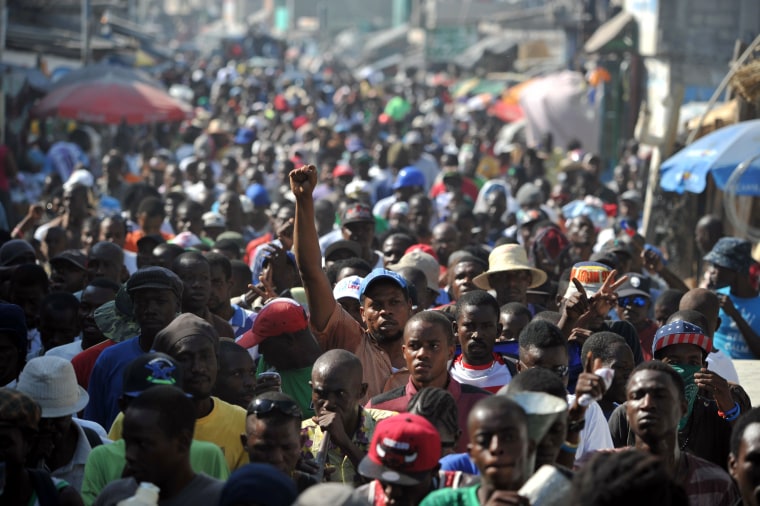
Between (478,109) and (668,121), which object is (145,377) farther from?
(478,109)

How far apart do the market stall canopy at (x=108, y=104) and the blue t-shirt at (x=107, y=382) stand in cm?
1209

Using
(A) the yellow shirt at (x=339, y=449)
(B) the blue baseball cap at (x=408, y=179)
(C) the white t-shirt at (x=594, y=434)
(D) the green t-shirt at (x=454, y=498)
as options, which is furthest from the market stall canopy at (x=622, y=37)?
(D) the green t-shirt at (x=454, y=498)

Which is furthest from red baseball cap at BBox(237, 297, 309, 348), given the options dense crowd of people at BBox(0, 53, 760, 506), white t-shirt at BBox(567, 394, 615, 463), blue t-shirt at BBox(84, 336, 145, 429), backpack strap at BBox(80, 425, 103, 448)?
white t-shirt at BBox(567, 394, 615, 463)

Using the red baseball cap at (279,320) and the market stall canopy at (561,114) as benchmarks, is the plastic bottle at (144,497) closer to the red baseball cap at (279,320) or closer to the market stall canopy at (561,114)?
the red baseball cap at (279,320)

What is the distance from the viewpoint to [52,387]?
16.9 ft

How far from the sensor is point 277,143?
2236 cm

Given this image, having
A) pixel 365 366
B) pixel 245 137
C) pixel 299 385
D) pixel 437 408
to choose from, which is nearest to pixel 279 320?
pixel 299 385

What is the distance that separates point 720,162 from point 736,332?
3.24 m

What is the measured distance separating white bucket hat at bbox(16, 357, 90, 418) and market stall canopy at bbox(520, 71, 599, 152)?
18.1 meters

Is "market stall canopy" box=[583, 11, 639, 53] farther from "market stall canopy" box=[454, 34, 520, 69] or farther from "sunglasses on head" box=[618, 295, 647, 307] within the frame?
"market stall canopy" box=[454, 34, 520, 69]

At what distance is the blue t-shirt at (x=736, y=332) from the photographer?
8328mm

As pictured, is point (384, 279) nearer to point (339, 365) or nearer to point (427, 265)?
point (339, 365)

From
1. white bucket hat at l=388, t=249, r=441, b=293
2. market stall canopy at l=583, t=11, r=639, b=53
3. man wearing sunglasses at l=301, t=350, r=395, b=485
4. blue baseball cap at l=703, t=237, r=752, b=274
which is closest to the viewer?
man wearing sunglasses at l=301, t=350, r=395, b=485

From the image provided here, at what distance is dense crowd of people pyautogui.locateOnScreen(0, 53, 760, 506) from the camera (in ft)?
14.4
